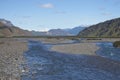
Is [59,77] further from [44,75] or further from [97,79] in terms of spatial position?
[97,79]

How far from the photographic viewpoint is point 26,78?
87.0 ft

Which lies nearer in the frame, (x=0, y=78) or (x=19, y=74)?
(x=0, y=78)

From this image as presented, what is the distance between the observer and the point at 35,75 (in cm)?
2875

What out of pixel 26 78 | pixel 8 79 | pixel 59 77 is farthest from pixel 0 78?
pixel 59 77

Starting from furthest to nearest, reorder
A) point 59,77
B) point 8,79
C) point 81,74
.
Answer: point 81,74, point 59,77, point 8,79

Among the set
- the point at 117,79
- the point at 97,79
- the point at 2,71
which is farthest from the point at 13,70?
the point at 117,79

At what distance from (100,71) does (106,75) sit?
2823 millimetres

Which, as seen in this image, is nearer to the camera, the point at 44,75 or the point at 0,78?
the point at 0,78

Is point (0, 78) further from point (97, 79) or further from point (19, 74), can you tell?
point (97, 79)

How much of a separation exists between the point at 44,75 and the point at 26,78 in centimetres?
313

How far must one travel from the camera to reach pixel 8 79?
83.4 ft

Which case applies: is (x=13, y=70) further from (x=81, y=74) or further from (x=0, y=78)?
(x=81, y=74)

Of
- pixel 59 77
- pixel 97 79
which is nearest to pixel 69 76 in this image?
pixel 59 77

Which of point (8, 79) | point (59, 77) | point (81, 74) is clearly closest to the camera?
point (8, 79)
